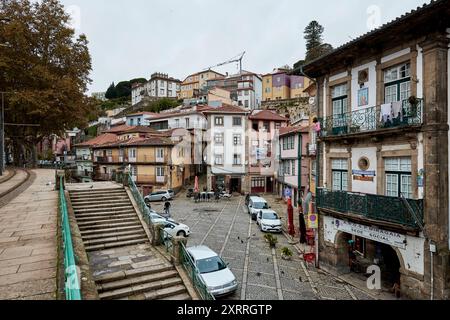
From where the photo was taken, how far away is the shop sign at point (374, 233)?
11.7 m

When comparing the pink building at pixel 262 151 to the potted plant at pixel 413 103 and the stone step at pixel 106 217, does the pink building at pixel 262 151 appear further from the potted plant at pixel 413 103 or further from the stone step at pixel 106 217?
the potted plant at pixel 413 103

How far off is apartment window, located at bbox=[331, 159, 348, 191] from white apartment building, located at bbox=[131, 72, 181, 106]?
87437 millimetres

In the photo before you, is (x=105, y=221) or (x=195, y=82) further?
(x=195, y=82)

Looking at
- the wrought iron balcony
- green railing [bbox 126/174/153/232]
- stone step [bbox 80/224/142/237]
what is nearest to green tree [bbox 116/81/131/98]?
green railing [bbox 126/174/153/232]

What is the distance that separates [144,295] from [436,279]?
1052 centimetres

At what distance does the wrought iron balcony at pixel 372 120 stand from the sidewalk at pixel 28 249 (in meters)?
12.9

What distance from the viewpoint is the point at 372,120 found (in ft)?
42.7

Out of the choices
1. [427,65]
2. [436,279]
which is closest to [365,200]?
[436,279]

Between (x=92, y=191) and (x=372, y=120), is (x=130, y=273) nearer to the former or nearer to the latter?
(x=92, y=191)

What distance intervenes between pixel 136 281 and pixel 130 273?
0.42 meters

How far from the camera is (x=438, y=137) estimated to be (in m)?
10.7

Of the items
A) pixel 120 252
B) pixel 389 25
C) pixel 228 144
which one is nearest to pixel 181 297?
pixel 120 252

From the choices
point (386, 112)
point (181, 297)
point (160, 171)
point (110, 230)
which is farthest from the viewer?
point (160, 171)

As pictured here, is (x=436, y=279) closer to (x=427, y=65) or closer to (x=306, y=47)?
(x=427, y=65)
